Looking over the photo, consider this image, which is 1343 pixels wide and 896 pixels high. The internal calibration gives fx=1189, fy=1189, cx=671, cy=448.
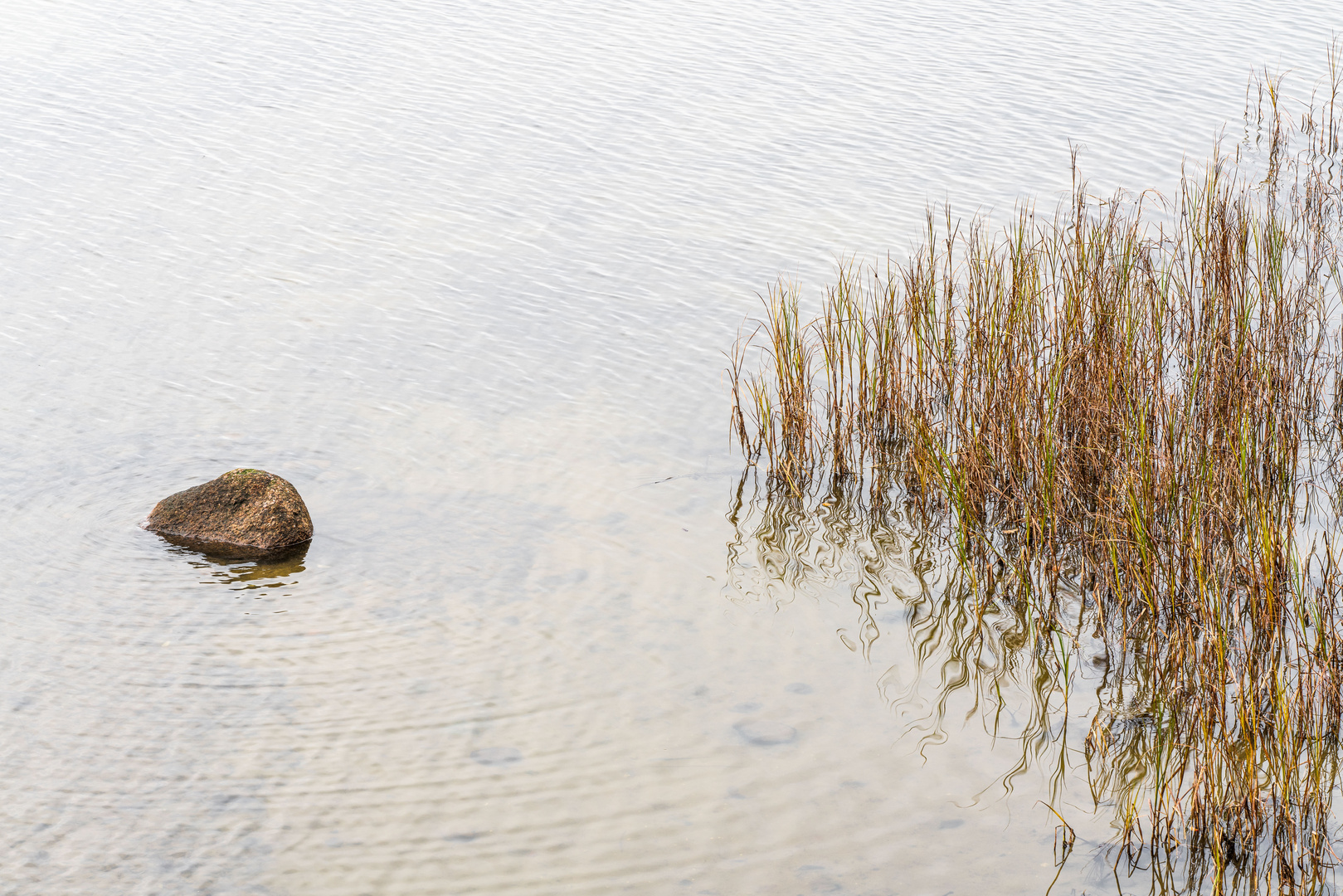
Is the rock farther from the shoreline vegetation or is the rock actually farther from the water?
the shoreline vegetation

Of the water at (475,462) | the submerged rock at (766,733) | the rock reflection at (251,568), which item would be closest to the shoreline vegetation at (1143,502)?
the water at (475,462)

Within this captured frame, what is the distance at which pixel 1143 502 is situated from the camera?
15.5 ft

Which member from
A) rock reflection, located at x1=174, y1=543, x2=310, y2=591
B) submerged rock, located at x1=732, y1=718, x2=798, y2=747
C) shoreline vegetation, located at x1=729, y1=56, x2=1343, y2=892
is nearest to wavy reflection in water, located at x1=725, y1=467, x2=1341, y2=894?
shoreline vegetation, located at x1=729, y1=56, x2=1343, y2=892

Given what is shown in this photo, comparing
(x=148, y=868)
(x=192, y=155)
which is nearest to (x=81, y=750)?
(x=148, y=868)

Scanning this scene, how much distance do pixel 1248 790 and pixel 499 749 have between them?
2.58 meters

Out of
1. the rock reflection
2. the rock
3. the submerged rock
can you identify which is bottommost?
the submerged rock

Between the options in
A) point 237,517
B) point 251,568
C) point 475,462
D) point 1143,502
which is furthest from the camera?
point 475,462

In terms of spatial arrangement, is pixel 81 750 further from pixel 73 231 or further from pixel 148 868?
pixel 73 231

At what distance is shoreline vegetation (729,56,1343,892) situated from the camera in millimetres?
3799

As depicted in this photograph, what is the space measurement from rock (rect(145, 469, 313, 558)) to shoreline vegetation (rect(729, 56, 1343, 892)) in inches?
87.3

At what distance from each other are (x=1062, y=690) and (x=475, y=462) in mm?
3413

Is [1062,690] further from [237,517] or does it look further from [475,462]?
[237,517]

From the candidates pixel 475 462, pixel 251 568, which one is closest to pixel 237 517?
pixel 251 568

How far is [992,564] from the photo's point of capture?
544 centimetres
